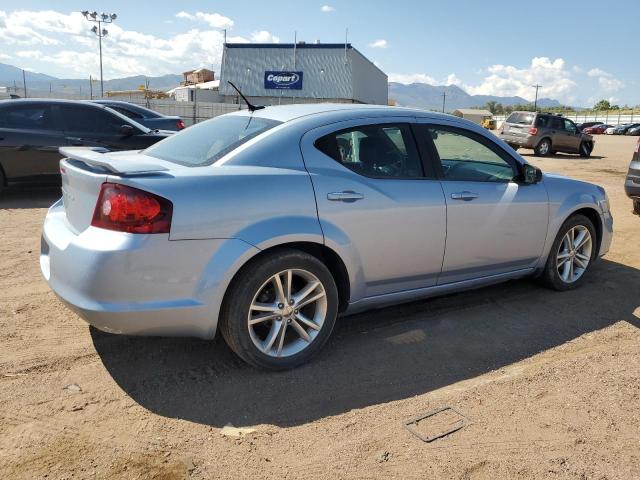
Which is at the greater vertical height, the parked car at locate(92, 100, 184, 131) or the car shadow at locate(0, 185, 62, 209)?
the parked car at locate(92, 100, 184, 131)

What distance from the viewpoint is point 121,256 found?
276cm

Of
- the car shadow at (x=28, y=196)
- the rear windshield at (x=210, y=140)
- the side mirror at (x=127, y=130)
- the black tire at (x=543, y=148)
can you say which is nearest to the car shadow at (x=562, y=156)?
the black tire at (x=543, y=148)

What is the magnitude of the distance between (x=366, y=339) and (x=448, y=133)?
1.69m

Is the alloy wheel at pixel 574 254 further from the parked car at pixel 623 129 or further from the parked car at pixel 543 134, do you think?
the parked car at pixel 623 129

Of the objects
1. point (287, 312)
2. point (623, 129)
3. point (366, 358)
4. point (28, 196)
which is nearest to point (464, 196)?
Result: point (366, 358)

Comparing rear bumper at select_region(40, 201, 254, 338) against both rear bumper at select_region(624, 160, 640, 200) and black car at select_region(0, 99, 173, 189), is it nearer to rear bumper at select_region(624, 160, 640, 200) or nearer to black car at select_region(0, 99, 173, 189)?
black car at select_region(0, 99, 173, 189)

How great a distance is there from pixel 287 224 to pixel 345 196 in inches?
18.4

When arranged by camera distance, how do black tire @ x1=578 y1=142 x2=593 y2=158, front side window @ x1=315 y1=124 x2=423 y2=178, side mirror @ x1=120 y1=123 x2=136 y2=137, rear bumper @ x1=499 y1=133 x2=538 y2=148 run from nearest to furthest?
front side window @ x1=315 y1=124 x2=423 y2=178 → side mirror @ x1=120 y1=123 x2=136 y2=137 → rear bumper @ x1=499 y1=133 x2=538 y2=148 → black tire @ x1=578 y1=142 x2=593 y2=158

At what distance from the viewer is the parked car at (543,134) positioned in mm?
20953

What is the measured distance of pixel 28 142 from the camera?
8.00 meters

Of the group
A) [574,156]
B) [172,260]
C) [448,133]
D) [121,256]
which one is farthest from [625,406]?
[574,156]

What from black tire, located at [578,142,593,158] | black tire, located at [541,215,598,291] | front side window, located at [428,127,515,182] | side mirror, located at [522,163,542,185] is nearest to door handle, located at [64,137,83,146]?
front side window, located at [428,127,515,182]

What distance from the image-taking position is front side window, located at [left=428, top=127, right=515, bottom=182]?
13.3 feet

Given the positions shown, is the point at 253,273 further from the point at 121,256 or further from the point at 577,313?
the point at 577,313
